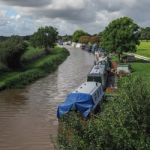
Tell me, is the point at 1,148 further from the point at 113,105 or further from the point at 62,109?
the point at 113,105

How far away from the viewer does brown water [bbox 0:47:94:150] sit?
25000mm

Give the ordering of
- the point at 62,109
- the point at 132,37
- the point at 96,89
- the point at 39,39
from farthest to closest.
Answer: the point at 39,39 → the point at 132,37 → the point at 96,89 → the point at 62,109

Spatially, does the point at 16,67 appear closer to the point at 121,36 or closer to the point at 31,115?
the point at 121,36

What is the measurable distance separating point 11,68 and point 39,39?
48.4 meters

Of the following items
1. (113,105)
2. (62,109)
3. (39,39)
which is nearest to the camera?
(113,105)

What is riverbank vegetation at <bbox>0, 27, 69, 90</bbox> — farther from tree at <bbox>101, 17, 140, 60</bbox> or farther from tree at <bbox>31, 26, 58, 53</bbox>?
tree at <bbox>31, 26, 58, 53</bbox>

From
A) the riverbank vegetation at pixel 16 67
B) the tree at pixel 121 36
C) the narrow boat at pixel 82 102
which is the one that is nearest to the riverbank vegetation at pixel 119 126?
the narrow boat at pixel 82 102

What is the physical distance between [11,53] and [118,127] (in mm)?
49731

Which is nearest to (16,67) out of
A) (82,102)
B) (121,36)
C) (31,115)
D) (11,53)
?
(11,53)

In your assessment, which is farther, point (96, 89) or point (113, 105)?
point (96, 89)

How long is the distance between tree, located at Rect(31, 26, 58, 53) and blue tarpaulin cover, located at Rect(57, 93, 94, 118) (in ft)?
259

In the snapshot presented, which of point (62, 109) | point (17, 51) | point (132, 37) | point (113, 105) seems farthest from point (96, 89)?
point (132, 37)

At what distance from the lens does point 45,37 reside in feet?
354

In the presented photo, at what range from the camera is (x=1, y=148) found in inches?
940
